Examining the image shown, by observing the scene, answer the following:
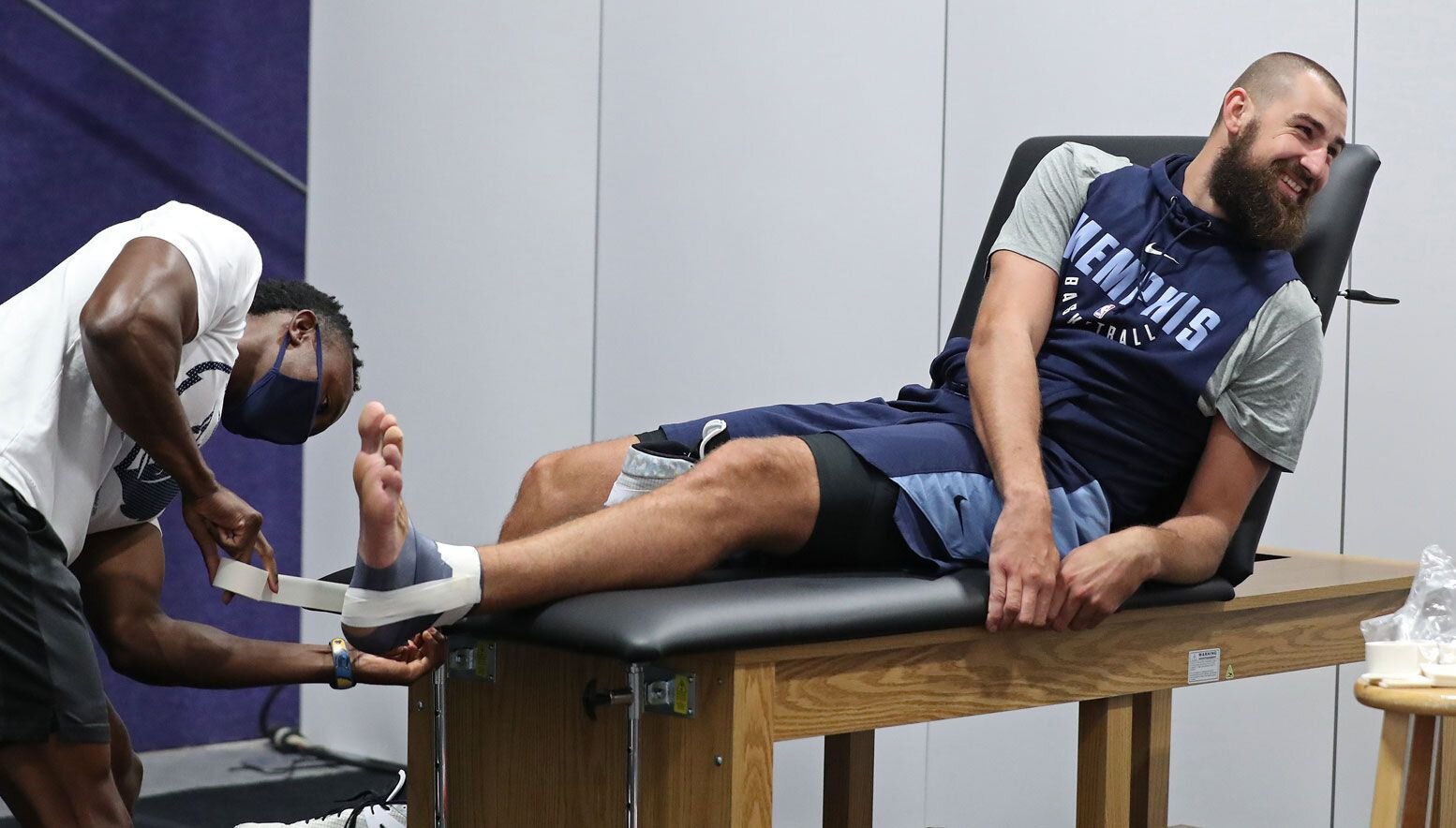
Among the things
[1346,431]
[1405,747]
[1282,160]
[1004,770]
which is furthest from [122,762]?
[1346,431]

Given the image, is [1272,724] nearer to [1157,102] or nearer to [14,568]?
[1157,102]

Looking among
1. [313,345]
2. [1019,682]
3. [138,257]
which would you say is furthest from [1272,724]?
[138,257]

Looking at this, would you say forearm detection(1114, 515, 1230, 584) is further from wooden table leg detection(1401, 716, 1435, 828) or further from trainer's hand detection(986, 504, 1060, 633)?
wooden table leg detection(1401, 716, 1435, 828)

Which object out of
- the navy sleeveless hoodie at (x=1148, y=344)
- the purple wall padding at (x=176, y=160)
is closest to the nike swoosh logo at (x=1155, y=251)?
the navy sleeveless hoodie at (x=1148, y=344)

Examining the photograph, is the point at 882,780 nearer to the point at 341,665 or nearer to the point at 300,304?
the point at 341,665

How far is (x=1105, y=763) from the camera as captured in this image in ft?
6.37

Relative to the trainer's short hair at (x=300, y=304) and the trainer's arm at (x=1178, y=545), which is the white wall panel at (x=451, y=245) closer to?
the trainer's short hair at (x=300, y=304)

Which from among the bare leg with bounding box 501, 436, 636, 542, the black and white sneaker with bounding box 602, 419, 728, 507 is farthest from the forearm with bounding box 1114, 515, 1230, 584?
the bare leg with bounding box 501, 436, 636, 542

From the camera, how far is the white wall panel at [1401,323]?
2410 mm

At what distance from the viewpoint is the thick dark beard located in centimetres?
201

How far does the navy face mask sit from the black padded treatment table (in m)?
0.35

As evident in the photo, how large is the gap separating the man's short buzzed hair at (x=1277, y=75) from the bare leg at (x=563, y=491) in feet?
2.99

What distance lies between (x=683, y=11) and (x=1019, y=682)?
1734 millimetres

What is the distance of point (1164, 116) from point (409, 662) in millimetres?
1511
